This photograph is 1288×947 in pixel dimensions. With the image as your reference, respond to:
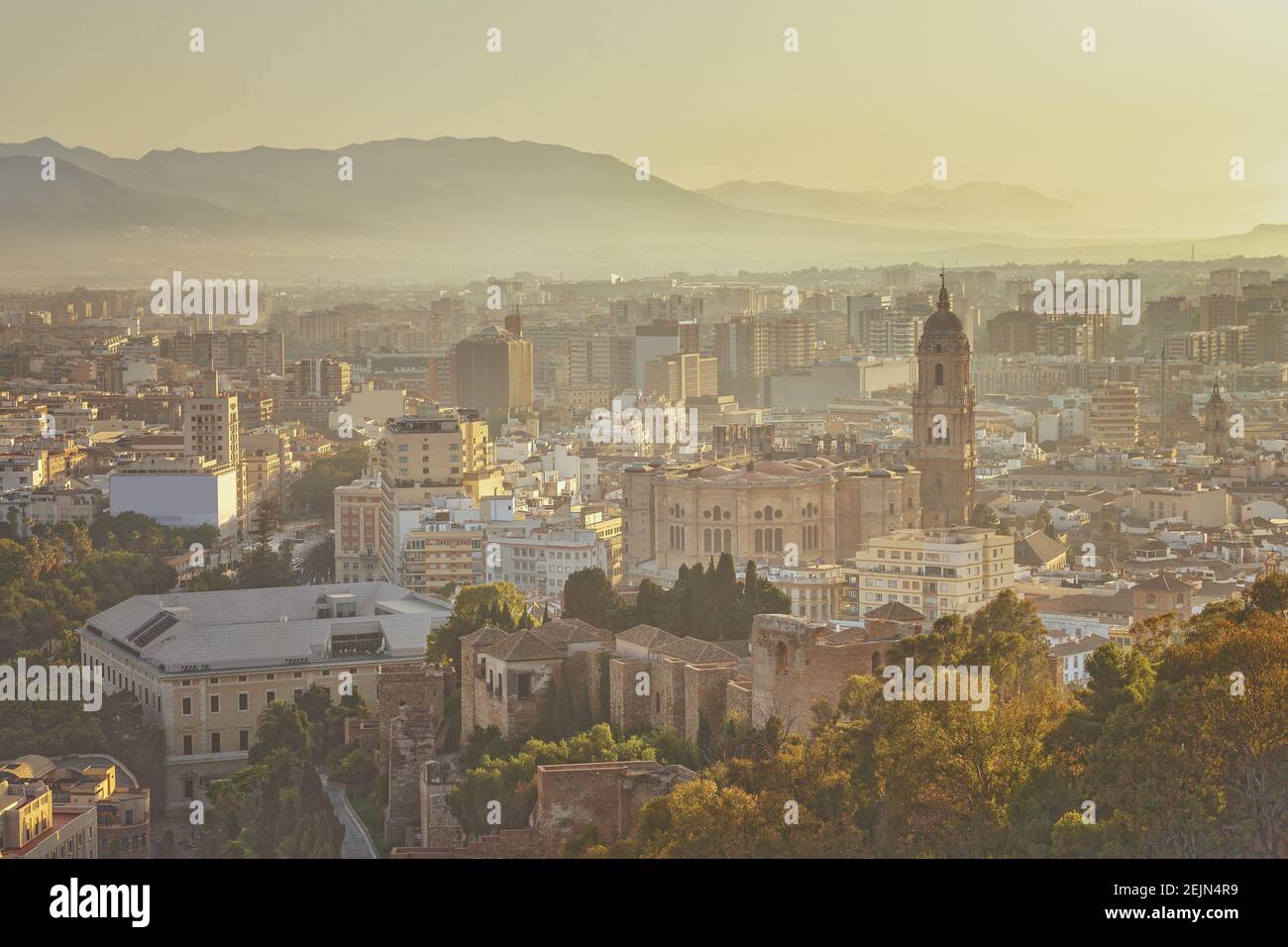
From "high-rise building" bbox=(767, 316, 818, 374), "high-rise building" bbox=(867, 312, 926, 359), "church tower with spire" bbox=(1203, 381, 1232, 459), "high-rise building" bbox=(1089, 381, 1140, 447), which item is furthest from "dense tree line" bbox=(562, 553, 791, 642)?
"high-rise building" bbox=(767, 316, 818, 374)

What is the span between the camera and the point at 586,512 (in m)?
17.5

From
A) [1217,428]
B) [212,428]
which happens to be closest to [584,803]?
[1217,428]

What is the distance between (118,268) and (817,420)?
9.17 metres

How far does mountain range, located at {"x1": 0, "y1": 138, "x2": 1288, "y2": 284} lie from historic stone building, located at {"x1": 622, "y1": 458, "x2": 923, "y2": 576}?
10.2 feet

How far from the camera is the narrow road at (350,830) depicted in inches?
311

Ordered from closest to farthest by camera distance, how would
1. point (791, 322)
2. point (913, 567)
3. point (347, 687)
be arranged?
Answer: point (347, 687)
point (913, 567)
point (791, 322)

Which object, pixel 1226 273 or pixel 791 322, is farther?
pixel 791 322

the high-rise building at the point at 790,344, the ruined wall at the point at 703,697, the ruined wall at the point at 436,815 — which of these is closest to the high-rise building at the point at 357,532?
the ruined wall at the point at 436,815

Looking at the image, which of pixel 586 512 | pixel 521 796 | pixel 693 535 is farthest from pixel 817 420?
pixel 521 796

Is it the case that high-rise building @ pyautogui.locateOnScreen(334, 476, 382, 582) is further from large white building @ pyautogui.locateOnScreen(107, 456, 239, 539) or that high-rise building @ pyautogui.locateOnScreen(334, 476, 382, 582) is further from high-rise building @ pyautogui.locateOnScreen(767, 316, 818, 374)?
high-rise building @ pyautogui.locateOnScreen(767, 316, 818, 374)

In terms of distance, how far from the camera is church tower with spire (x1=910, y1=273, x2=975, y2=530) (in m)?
16.3

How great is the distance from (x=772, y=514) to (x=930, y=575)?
2824 mm

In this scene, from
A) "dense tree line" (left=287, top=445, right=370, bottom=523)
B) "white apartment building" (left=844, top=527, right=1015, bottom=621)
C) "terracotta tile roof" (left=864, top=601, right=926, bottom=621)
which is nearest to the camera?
"terracotta tile roof" (left=864, top=601, right=926, bottom=621)
